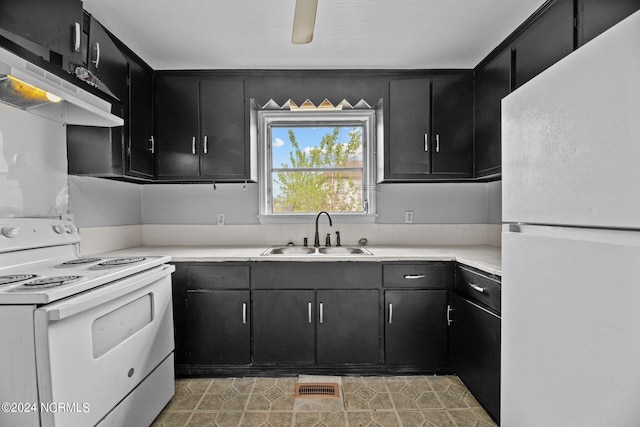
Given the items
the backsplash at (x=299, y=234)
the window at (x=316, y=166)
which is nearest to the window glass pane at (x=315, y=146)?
the window at (x=316, y=166)

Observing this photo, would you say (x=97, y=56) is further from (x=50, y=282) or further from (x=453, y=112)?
(x=453, y=112)

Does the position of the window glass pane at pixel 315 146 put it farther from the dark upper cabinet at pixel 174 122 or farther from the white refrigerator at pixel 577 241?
the white refrigerator at pixel 577 241

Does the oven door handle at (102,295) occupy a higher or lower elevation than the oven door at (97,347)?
higher

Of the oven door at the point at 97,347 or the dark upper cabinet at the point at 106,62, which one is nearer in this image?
the oven door at the point at 97,347

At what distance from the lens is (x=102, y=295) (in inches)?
51.1

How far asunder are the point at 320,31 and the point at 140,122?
55.4 inches

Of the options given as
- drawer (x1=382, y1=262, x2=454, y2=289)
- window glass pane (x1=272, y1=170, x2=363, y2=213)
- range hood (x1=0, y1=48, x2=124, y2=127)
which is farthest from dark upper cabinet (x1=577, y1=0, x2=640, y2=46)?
range hood (x1=0, y1=48, x2=124, y2=127)

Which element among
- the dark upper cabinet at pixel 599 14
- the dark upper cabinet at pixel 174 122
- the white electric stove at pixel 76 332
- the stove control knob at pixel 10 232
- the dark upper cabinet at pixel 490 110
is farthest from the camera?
the dark upper cabinet at pixel 174 122

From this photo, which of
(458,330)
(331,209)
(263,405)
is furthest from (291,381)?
(331,209)

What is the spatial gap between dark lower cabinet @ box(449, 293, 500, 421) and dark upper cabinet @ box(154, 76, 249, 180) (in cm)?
186

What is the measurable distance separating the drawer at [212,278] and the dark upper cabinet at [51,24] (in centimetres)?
133

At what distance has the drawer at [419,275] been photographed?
219cm

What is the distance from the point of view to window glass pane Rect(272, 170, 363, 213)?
2.84 meters

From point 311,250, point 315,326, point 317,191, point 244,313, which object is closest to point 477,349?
point 315,326
